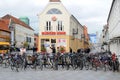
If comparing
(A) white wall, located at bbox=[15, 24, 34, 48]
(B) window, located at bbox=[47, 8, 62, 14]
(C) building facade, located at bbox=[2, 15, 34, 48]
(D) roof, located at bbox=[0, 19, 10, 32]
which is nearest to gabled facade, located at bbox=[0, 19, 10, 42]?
(D) roof, located at bbox=[0, 19, 10, 32]

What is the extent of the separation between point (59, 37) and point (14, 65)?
34.5 meters

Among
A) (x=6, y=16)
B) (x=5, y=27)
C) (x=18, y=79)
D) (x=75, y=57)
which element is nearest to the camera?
(x=18, y=79)

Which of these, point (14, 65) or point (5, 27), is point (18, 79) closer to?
point (14, 65)

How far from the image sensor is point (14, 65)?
21.1m

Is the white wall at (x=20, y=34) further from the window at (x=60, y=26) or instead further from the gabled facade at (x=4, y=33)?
the window at (x=60, y=26)

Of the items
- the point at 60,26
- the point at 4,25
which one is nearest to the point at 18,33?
the point at 4,25

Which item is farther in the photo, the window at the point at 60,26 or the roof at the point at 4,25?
the roof at the point at 4,25

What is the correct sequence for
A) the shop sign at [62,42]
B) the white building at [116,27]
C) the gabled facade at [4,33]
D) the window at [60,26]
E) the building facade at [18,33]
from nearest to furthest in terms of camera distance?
the white building at [116,27], the shop sign at [62,42], the window at [60,26], the gabled facade at [4,33], the building facade at [18,33]

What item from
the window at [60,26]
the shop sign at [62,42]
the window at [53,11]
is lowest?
the shop sign at [62,42]

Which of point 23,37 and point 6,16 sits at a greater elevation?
point 6,16

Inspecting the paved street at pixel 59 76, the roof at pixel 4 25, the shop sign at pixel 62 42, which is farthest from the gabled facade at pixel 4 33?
the paved street at pixel 59 76

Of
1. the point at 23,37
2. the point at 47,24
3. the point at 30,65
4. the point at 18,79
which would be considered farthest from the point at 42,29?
the point at 23,37

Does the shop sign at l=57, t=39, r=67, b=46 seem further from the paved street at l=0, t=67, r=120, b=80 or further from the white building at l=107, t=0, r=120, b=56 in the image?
the paved street at l=0, t=67, r=120, b=80

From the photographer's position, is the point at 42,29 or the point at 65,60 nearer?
the point at 65,60
